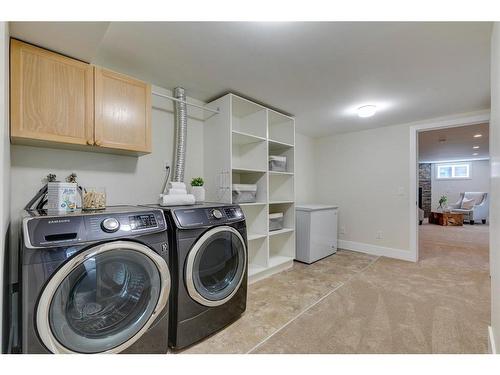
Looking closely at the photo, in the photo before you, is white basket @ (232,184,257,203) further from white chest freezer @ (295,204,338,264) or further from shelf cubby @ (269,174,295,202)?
white chest freezer @ (295,204,338,264)

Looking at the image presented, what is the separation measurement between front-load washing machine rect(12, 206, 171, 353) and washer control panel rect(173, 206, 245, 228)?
0.13 metres

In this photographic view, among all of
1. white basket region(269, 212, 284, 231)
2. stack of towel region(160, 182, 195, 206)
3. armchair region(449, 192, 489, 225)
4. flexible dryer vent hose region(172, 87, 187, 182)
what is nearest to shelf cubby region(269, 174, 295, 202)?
white basket region(269, 212, 284, 231)

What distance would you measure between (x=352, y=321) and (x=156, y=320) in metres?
1.48

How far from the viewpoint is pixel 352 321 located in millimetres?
1798

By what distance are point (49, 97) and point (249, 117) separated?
1.95 metres

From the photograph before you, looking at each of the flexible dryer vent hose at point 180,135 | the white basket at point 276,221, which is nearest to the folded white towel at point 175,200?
the flexible dryer vent hose at point 180,135

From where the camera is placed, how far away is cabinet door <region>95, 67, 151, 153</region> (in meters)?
1.56

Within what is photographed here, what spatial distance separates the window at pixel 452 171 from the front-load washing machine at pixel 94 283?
10.8 m

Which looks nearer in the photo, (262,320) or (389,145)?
(262,320)

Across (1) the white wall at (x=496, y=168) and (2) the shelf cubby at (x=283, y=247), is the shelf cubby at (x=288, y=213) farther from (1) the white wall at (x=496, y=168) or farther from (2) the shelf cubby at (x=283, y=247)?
(1) the white wall at (x=496, y=168)

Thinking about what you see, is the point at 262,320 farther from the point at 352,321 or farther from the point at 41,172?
the point at 41,172

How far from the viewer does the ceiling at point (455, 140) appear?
4289 millimetres

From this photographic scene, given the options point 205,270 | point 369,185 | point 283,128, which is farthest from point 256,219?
point 369,185
